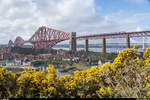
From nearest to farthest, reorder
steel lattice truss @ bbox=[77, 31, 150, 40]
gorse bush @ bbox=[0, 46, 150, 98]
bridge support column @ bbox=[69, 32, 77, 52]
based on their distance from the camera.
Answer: gorse bush @ bbox=[0, 46, 150, 98] → steel lattice truss @ bbox=[77, 31, 150, 40] → bridge support column @ bbox=[69, 32, 77, 52]

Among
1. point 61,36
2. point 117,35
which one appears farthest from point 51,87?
point 61,36

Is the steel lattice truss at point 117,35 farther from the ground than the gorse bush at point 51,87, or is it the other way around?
the steel lattice truss at point 117,35

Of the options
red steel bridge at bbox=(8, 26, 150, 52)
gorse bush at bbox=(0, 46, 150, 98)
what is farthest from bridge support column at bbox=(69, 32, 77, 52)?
gorse bush at bbox=(0, 46, 150, 98)

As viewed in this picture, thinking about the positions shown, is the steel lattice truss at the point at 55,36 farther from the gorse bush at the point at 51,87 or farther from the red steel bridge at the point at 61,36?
the gorse bush at the point at 51,87

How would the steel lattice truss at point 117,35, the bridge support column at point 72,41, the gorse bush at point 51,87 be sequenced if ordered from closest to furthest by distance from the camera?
the gorse bush at point 51,87
the steel lattice truss at point 117,35
the bridge support column at point 72,41

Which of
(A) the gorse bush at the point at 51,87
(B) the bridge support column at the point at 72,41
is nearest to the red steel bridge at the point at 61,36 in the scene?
(B) the bridge support column at the point at 72,41

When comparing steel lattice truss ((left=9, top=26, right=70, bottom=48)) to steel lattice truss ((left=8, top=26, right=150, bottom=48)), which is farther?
steel lattice truss ((left=9, top=26, right=70, bottom=48))

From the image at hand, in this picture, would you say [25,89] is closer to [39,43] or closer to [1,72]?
[1,72]

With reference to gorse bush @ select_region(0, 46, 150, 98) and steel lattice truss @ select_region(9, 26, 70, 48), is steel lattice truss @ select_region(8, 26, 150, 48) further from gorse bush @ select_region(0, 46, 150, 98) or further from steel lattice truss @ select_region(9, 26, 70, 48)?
gorse bush @ select_region(0, 46, 150, 98)

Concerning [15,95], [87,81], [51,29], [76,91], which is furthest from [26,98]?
[51,29]

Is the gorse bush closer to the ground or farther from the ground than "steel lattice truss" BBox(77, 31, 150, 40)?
closer to the ground

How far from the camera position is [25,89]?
3309 millimetres

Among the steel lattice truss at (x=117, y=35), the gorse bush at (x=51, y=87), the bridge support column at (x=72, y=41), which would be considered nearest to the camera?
the gorse bush at (x=51, y=87)

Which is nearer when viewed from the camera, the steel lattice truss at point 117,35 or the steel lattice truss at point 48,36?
the steel lattice truss at point 117,35
